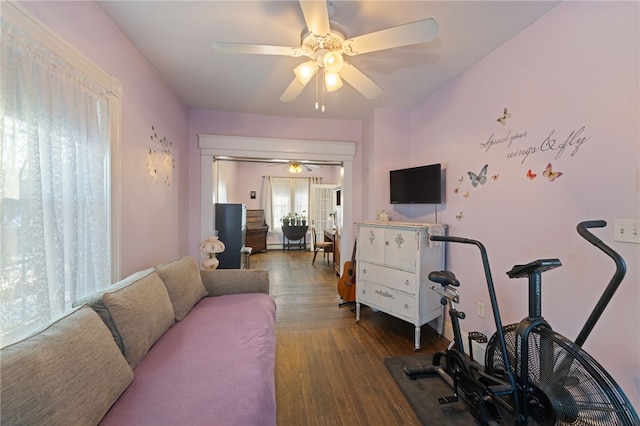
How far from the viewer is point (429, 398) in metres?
1.74

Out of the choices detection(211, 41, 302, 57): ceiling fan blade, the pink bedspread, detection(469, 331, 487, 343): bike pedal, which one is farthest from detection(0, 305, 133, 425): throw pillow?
detection(469, 331, 487, 343): bike pedal

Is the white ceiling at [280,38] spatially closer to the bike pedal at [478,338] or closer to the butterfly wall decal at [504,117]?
the butterfly wall decal at [504,117]

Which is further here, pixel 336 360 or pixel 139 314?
pixel 336 360

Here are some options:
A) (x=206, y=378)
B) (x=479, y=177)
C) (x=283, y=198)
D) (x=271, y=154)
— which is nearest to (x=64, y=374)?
(x=206, y=378)

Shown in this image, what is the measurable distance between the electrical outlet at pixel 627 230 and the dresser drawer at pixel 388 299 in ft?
4.66

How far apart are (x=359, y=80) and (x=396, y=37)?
45 centimetres

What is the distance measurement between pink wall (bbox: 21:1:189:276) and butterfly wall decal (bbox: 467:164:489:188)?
108 inches

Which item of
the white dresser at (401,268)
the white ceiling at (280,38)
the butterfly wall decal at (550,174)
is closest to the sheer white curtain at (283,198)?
the white ceiling at (280,38)

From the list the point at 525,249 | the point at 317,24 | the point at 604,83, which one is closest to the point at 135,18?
the point at 317,24

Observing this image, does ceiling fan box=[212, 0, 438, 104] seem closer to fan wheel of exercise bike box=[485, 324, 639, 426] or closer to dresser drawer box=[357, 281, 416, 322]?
fan wheel of exercise bike box=[485, 324, 639, 426]

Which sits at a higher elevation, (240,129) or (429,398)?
(240,129)

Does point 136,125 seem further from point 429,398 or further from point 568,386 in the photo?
point 568,386

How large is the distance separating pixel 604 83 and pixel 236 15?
83.0 inches

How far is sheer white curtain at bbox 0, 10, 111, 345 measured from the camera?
1.00 metres
